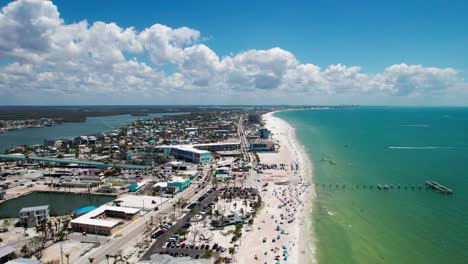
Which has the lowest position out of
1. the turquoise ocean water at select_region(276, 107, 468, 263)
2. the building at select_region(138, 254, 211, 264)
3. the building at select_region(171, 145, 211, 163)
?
the turquoise ocean water at select_region(276, 107, 468, 263)

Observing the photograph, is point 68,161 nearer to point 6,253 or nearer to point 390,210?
point 6,253

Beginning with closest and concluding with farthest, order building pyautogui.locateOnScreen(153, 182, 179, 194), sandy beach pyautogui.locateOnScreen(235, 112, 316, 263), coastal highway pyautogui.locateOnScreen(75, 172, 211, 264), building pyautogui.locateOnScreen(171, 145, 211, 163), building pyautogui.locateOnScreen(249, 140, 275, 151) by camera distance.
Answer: coastal highway pyautogui.locateOnScreen(75, 172, 211, 264)
sandy beach pyautogui.locateOnScreen(235, 112, 316, 263)
building pyautogui.locateOnScreen(153, 182, 179, 194)
building pyautogui.locateOnScreen(171, 145, 211, 163)
building pyautogui.locateOnScreen(249, 140, 275, 151)

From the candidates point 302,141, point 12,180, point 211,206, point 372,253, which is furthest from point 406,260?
point 302,141

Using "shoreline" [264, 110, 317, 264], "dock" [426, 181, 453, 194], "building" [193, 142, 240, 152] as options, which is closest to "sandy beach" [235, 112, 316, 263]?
"shoreline" [264, 110, 317, 264]

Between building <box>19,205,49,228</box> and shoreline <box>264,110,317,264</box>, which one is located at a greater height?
building <box>19,205,49,228</box>

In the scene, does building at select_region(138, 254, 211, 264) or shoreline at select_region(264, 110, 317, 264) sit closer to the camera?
building at select_region(138, 254, 211, 264)

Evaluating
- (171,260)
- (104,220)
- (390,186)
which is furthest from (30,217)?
(390,186)

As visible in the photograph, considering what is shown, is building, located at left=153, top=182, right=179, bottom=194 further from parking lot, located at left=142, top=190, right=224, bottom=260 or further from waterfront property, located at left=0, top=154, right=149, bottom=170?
waterfront property, located at left=0, top=154, right=149, bottom=170
